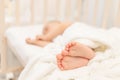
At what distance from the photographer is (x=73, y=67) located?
3.01ft

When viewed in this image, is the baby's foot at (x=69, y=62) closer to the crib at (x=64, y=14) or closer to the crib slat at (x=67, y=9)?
the crib at (x=64, y=14)

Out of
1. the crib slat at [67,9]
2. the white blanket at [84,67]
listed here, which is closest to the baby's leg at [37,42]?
the white blanket at [84,67]

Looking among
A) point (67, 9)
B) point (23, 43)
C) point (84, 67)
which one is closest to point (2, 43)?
point (23, 43)

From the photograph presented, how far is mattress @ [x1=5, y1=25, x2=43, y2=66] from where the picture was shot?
3.82 feet

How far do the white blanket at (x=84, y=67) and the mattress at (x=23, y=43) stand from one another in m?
0.10

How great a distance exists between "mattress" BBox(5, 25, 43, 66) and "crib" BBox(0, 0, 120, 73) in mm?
107

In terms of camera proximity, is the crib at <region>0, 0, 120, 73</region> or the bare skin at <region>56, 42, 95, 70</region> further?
the crib at <region>0, 0, 120, 73</region>

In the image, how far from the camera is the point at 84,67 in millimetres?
901

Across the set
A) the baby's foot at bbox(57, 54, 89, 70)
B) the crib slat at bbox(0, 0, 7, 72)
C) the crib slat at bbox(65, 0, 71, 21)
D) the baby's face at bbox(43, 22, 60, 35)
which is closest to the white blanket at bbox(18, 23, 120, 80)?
the baby's foot at bbox(57, 54, 89, 70)

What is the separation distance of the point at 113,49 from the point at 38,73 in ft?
1.22

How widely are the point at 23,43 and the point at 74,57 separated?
45 cm

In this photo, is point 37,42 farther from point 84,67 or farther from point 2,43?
point 84,67

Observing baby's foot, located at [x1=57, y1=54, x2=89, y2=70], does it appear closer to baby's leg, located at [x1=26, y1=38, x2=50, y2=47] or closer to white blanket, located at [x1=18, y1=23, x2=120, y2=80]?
white blanket, located at [x1=18, y1=23, x2=120, y2=80]

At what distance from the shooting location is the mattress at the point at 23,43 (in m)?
1.16
